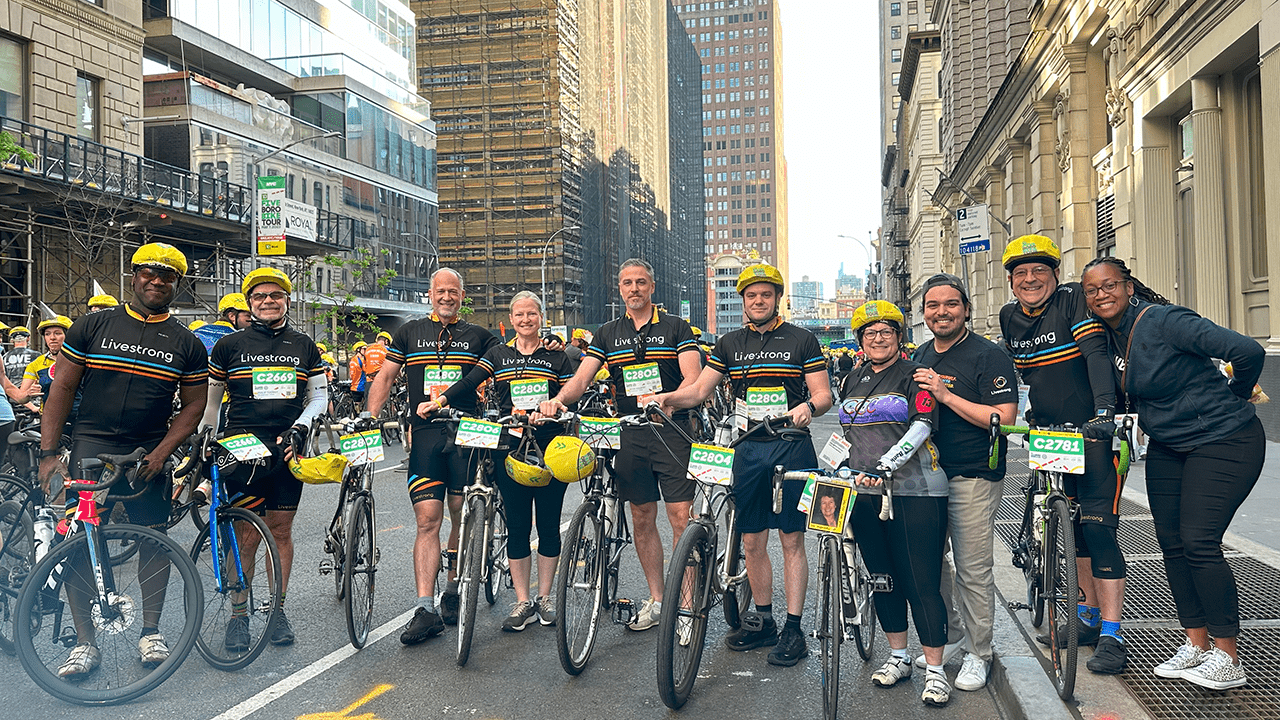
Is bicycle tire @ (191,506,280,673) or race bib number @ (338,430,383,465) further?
race bib number @ (338,430,383,465)

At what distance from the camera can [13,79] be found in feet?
85.4

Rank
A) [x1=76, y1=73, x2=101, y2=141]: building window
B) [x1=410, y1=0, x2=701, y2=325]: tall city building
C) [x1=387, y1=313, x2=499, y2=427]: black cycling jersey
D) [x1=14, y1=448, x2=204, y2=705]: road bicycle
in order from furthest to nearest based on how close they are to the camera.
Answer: [x1=410, y1=0, x2=701, y2=325]: tall city building, [x1=76, y1=73, x2=101, y2=141]: building window, [x1=387, y1=313, x2=499, y2=427]: black cycling jersey, [x1=14, y1=448, x2=204, y2=705]: road bicycle

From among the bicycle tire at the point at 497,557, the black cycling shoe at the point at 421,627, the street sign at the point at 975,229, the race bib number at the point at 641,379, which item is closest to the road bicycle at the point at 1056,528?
the race bib number at the point at 641,379

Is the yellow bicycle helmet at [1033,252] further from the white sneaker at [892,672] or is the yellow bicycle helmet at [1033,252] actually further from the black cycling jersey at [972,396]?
the white sneaker at [892,672]

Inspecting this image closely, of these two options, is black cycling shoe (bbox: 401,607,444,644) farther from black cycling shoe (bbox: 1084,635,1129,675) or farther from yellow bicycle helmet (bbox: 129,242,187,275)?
black cycling shoe (bbox: 1084,635,1129,675)

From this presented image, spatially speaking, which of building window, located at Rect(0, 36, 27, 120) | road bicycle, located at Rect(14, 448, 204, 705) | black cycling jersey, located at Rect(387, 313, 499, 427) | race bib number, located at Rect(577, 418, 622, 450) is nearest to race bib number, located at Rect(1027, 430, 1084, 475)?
race bib number, located at Rect(577, 418, 622, 450)

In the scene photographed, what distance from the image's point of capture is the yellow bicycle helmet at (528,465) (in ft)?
19.5

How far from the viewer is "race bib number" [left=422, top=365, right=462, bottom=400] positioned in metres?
6.51

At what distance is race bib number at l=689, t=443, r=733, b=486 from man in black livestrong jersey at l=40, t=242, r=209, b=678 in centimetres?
269

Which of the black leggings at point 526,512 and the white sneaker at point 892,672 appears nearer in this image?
the white sneaker at point 892,672

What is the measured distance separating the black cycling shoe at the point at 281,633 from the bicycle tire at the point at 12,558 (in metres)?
1.29

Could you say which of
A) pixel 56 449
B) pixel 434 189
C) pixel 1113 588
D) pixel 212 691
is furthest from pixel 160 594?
pixel 434 189

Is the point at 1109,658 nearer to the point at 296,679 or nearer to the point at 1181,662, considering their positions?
the point at 1181,662

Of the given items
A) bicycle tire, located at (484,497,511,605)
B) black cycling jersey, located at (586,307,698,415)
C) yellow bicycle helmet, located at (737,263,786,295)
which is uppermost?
yellow bicycle helmet, located at (737,263,786,295)
